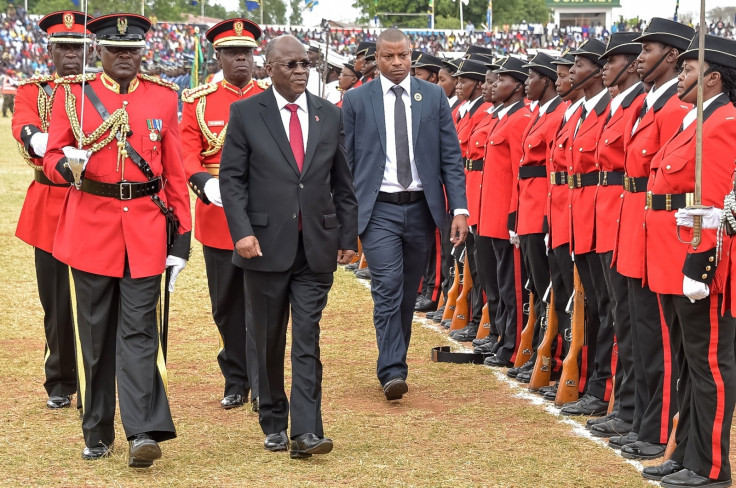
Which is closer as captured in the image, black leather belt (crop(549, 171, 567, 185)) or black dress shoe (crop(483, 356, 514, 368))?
black leather belt (crop(549, 171, 567, 185))

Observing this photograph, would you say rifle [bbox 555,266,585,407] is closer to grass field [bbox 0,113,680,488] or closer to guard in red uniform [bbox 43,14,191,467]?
grass field [bbox 0,113,680,488]

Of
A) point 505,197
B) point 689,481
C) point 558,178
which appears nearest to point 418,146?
point 558,178

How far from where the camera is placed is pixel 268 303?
6.74m

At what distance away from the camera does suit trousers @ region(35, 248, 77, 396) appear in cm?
805

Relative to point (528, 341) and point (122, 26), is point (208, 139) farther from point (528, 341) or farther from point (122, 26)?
point (528, 341)

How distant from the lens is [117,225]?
658 cm

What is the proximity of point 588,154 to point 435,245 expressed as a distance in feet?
15.5

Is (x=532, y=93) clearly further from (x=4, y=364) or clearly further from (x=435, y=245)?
(x=4, y=364)

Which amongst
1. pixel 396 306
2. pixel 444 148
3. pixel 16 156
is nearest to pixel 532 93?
pixel 444 148

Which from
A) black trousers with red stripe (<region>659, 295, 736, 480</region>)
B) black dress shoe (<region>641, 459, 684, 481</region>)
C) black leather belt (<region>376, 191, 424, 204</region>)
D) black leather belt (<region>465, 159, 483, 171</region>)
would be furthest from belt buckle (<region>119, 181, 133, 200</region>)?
black leather belt (<region>465, 159, 483, 171</region>)

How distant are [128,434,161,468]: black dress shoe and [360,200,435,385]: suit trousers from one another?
2.16 meters

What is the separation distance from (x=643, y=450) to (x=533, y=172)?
2824mm

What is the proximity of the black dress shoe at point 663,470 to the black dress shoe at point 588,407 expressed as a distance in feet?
4.71

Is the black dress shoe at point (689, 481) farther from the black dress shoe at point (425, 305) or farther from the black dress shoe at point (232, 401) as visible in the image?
the black dress shoe at point (425, 305)
